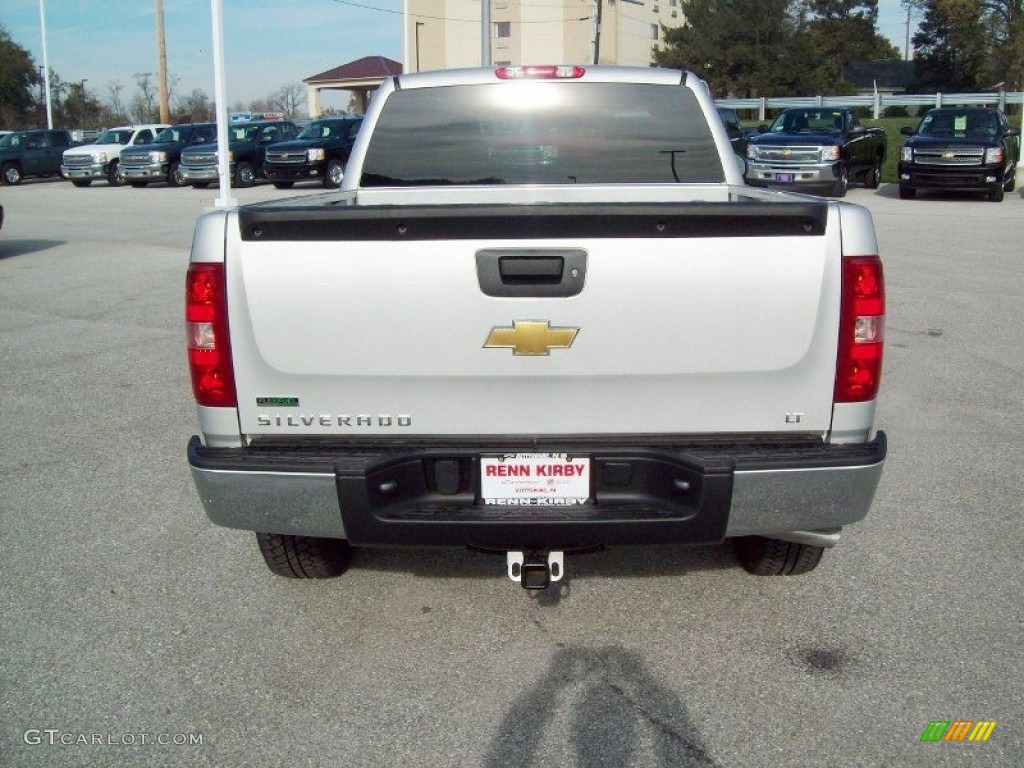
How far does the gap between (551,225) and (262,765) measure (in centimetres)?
179

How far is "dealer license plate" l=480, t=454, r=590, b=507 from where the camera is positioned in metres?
3.28

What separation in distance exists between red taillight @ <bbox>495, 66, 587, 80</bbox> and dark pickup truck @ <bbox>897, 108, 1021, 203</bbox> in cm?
1825

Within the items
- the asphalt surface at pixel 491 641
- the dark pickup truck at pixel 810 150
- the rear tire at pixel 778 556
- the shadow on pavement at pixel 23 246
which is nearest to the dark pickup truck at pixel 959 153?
the dark pickup truck at pixel 810 150

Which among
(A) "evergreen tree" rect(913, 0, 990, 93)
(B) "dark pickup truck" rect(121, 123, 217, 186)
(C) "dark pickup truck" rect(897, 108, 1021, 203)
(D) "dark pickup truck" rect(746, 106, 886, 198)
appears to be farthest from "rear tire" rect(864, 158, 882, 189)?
(A) "evergreen tree" rect(913, 0, 990, 93)

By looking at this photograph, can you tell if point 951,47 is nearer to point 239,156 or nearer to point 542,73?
point 239,156

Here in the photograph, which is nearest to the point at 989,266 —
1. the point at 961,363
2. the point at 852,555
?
the point at 961,363

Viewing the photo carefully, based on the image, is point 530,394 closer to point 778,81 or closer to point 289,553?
point 289,553

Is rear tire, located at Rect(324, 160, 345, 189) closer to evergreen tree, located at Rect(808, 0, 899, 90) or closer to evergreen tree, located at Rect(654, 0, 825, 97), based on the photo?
evergreen tree, located at Rect(654, 0, 825, 97)

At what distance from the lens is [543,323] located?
3182 mm

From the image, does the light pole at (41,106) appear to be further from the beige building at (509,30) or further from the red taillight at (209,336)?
the red taillight at (209,336)

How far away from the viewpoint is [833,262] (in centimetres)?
317

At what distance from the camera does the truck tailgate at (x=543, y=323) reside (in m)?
3.14

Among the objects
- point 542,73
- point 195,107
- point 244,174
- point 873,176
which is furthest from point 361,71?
point 542,73

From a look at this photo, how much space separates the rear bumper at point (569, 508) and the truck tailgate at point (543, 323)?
10 centimetres
